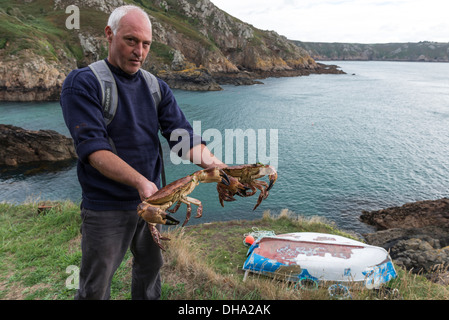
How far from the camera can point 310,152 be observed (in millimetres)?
35406

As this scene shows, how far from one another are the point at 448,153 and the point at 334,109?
2545cm

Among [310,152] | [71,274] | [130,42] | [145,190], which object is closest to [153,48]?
[310,152]

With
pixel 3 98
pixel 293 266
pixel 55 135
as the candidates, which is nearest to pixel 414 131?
pixel 293 266

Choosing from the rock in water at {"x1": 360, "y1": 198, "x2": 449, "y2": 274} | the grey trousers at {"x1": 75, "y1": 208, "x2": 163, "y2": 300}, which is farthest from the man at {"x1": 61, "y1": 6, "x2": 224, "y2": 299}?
the rock in water at {"x1": 360, "y1": 198, "x2": 449, "y2": 274}

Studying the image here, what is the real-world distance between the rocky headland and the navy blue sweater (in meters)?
11.5

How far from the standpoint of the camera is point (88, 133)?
2.36 m

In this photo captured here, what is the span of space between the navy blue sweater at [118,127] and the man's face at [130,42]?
0.12 metres

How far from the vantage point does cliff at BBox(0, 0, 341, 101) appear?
52.4 metres

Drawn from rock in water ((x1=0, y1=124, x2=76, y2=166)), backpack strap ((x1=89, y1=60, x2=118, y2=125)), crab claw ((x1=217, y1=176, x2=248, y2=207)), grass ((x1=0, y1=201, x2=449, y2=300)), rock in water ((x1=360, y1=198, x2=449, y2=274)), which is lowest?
rock in water ((x1=360, y1=198, x2=449, y2=274))

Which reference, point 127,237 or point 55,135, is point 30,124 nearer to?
point 55,135

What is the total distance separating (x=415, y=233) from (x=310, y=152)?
61.3 ft

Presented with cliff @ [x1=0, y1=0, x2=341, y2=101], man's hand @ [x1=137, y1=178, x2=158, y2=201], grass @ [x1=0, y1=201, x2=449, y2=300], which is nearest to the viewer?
man's hand @ [x1=137, y1=178, x2=158, y2=201]

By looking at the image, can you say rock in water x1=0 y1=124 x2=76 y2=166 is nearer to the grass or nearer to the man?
the grass

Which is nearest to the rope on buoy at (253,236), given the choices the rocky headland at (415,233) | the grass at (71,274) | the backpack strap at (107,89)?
the grass at (71,274)
